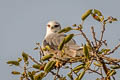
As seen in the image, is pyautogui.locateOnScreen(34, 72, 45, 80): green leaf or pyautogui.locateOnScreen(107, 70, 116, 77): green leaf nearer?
pyautogui.locateOnScreen(107, 70, 116, 77): green leaf

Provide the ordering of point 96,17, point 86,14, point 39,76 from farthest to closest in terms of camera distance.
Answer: point 39,76 < point 96,17 < point 86,14

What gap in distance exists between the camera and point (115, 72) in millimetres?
3303

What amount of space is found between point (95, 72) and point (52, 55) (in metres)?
0.51

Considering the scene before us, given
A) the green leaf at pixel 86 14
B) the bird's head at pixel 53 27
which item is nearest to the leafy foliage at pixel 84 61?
the green leaf at pixel 86 14

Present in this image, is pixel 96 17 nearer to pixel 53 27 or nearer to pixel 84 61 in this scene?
pixel 84 61

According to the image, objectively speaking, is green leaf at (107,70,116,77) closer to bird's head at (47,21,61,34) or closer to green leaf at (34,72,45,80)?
green leaf at (34,72,45,80)

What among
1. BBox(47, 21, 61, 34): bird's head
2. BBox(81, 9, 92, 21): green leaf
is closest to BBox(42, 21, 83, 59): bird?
BBox(47, 21, 61, 34): bird's head

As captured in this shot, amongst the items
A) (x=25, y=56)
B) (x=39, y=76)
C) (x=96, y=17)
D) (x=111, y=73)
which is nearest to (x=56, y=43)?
(x=25, y=56)

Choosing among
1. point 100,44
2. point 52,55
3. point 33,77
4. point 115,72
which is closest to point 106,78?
point 115,72

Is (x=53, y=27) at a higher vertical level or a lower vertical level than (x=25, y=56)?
higher

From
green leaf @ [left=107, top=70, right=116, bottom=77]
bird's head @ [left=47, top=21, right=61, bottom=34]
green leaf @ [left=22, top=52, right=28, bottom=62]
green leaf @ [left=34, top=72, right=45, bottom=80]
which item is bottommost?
green leaf @ [left=107, top=70, right=116, bottom=77]

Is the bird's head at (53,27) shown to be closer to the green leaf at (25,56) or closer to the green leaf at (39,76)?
the green leaf at (25,56)

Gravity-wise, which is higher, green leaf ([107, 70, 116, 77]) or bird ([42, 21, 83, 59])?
bird ([42, 21, 83, 59])

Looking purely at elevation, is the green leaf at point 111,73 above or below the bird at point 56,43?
below
